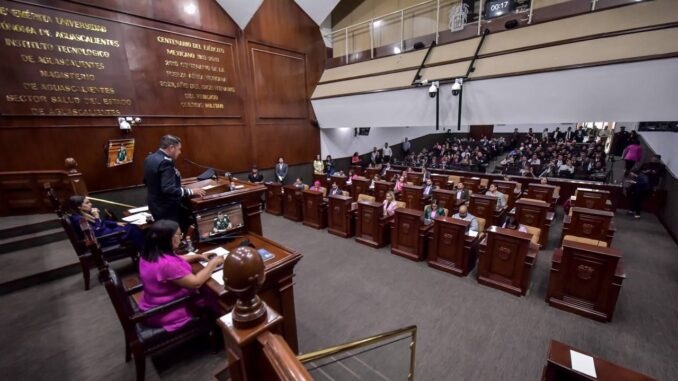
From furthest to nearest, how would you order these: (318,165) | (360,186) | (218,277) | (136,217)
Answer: (318,165), (360,186), (136,217), (218,277)

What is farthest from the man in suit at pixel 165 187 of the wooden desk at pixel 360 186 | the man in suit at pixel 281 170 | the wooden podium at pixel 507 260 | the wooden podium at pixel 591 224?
the man in suit at pixel 281 170

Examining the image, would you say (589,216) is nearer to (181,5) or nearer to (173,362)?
(173,362)

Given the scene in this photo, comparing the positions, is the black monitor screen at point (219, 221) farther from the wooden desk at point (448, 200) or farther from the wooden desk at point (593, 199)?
the wooden desk at point (593, 199)

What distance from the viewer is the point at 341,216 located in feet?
18.0

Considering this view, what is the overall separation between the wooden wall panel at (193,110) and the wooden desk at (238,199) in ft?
14.4

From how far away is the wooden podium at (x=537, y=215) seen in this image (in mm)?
4725

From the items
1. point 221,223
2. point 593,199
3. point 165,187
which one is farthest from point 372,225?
point 593,199

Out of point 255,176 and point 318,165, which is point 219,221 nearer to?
point 255,176

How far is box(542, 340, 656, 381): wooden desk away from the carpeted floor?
874 mm

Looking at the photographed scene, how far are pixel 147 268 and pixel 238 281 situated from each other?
147cm

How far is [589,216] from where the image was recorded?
4.24 m

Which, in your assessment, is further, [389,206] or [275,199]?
[275,199]

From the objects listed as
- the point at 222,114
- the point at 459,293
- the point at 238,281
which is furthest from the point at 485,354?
the point at 222,114

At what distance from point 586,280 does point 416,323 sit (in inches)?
77.5
